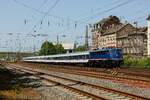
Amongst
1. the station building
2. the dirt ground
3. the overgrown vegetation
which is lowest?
the dirt ground

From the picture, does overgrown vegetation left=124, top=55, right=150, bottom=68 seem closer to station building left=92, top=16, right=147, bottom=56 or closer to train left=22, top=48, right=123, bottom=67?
train left=22, top=48, right=123, bottom=67

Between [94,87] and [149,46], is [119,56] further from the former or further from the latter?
[149,46]

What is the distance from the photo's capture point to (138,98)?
1515cm

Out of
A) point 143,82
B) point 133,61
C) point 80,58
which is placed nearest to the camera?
point 143,82

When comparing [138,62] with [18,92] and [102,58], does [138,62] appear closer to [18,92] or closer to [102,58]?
[102,58]

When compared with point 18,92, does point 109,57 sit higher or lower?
higher

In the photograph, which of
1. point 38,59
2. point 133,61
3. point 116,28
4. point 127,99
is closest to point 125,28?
point 116,28

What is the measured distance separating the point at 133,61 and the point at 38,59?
39797 mm

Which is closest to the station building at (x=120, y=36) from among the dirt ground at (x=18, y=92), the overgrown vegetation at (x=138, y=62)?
the overgrown vegetation at (x=138, y=62)

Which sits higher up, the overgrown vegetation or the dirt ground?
the overgrown vegetation

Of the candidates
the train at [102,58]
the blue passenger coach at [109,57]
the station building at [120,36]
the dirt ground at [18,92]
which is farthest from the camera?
Result: the station building at [120,36]

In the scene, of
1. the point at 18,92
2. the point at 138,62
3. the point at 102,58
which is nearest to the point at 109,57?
the point at 102,58

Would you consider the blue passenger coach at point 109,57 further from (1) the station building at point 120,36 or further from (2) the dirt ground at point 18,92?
(1) the station building at point 120,36

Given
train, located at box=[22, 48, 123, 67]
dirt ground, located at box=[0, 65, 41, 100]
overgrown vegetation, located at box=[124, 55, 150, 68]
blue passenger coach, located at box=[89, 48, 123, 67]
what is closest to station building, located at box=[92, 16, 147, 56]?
overgrown vegetation, located at box=[124, 55, 150, 68]
